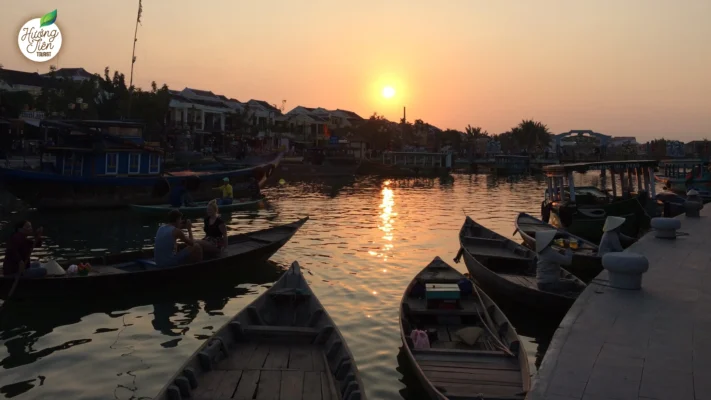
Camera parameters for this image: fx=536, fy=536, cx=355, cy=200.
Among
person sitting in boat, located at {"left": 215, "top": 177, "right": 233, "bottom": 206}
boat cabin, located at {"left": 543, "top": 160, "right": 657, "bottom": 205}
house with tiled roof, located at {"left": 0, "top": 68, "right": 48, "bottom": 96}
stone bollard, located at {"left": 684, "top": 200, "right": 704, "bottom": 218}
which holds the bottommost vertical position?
person sitting in boat, located at {"left": 215, "top": 177, "right": 233, "bottom": 206}

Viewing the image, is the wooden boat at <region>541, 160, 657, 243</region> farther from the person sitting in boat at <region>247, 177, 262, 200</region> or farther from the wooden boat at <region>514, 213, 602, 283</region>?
the person sitting in boat at <region>247, 177, 262, 200</region>

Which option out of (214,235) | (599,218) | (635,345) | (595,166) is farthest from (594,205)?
(635,345)

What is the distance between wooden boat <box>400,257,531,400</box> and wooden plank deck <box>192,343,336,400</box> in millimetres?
1327

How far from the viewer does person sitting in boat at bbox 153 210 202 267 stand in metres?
11.9

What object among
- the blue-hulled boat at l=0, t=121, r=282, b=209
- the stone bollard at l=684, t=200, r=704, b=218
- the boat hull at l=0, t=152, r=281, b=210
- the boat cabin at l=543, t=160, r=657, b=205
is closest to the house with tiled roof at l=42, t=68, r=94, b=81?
the blue-hulled boat at l=0, t=121, r=282, b=209

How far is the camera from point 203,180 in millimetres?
30797

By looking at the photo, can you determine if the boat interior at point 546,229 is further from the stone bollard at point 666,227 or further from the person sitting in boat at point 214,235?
the person sitting in boat at point 214,235

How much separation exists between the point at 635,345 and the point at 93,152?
89.1ft

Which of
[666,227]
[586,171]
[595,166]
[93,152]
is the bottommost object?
[666,227]

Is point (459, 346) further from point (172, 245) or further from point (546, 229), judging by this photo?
point (546, 229)

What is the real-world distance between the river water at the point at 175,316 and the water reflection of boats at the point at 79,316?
0.8 inches

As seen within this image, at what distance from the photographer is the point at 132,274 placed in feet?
37.9

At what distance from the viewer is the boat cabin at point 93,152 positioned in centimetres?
2720

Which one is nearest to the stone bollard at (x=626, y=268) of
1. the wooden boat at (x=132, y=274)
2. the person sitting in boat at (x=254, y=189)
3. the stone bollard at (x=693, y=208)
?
the wooden boat at (x=132, y=274)
